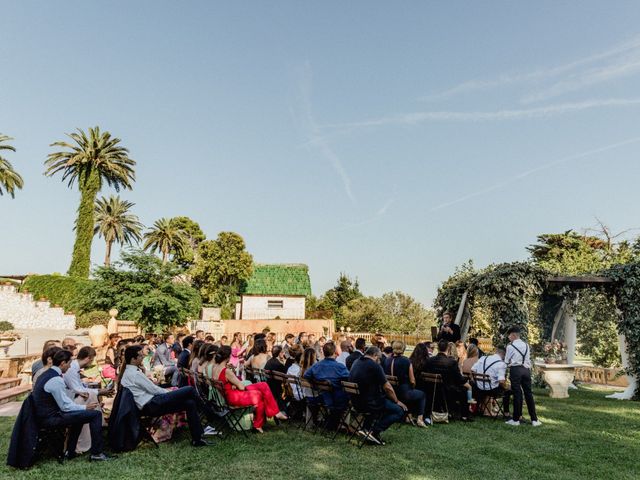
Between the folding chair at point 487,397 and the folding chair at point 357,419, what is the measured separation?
8.32 ft

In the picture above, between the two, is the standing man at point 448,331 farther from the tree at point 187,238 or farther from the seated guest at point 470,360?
the tree at point 187,238

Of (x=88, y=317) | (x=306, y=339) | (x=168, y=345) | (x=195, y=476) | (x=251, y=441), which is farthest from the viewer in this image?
(x=88, y=317)

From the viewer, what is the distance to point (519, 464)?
5.77 meters

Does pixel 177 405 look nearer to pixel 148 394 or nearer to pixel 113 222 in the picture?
pixel 148 394

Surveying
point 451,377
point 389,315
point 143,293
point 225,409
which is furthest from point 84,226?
point 451,377

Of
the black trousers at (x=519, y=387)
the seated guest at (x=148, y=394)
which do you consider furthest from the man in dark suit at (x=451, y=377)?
the seated guest at (x=148, y=394)

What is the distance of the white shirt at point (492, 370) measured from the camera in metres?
8.30

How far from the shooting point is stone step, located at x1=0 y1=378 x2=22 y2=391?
10700 mm

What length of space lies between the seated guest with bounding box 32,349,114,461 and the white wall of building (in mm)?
37579

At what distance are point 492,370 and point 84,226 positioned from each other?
39.6 m

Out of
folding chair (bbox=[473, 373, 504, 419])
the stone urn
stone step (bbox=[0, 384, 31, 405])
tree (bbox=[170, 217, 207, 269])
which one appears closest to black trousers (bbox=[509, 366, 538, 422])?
folding chair (bbox=[473, 373, 504, 419])

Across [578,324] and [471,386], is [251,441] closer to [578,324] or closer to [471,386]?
[471,386]

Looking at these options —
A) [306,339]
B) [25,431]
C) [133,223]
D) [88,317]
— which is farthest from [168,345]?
[133,223]

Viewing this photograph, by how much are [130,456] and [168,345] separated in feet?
19.8
